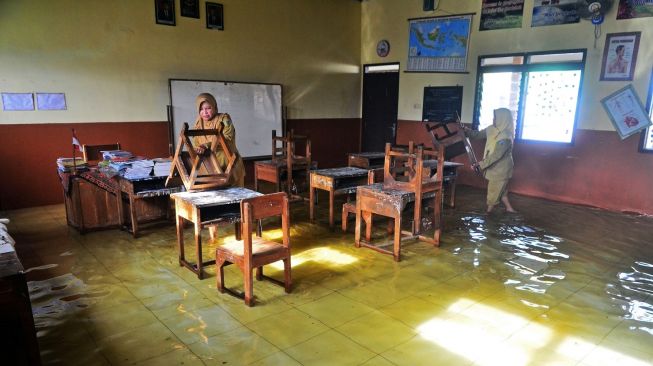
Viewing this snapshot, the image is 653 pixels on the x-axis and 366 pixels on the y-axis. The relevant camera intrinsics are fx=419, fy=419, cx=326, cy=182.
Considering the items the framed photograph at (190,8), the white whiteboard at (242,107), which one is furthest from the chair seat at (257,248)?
the framed photograph at (190,8)

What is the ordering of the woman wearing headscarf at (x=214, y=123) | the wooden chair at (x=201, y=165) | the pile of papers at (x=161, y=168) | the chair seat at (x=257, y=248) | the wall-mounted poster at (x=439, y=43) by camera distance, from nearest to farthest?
the chair seat at (x=257, y=248)
the wooden chair at (x=201, y=165)
the woman wearing headscarf at (x=214, y=123)
the pile of papers at (x=161, y=168)
the wall-mounted poster at (x=439, y=43)

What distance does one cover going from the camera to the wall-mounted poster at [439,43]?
7734 mm

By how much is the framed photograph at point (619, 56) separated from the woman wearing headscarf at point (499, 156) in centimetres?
177

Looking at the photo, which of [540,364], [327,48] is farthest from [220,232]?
[327,48]

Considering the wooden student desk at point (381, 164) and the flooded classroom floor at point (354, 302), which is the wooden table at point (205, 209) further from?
the wooden student desk at point (381, 164)

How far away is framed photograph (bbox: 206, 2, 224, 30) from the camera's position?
7195 mm

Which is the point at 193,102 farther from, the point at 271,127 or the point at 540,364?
the point at 540,364

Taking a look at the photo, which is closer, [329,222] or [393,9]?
[329,222]

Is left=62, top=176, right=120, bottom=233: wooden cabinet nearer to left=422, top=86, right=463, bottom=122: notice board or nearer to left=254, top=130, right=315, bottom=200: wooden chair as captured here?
left=254, top=130, right=315, bottom=200: wooden chair

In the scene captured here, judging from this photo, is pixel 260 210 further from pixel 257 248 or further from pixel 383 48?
pixel 383 48

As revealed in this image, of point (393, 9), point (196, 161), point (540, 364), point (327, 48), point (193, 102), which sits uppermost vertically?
point (393, 9)

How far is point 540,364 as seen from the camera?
2559 millimetres

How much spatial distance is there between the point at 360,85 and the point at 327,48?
124 cm

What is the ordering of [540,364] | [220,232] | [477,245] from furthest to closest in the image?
[220,232], [477,245], [540,364]
